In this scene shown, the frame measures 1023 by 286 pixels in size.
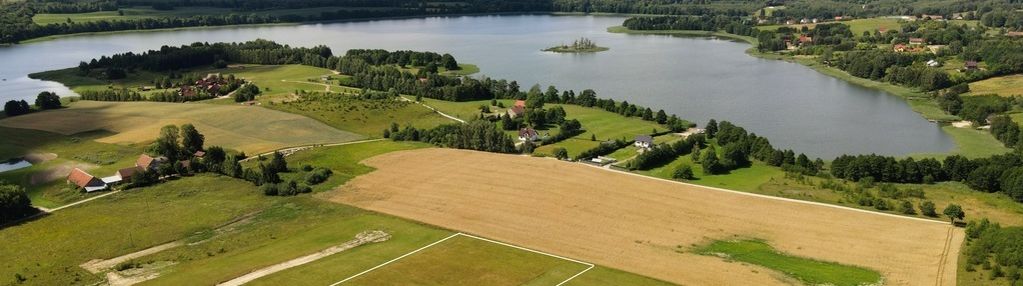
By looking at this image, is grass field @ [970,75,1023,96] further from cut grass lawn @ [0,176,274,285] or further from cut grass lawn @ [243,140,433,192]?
cut grass lawn @ [0,176,274,285]

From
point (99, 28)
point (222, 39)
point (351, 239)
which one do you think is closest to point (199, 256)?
point (351, 239)

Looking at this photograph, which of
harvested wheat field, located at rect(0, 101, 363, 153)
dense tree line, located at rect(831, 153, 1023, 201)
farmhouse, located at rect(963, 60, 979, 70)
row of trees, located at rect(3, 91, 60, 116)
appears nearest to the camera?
dense tree line, located at rect(831, 153, 1023, 201)

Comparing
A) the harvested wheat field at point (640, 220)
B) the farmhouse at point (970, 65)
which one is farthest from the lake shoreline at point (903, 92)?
the harvested wheat field at point (640, 220)

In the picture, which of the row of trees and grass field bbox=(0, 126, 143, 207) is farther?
the row of trees

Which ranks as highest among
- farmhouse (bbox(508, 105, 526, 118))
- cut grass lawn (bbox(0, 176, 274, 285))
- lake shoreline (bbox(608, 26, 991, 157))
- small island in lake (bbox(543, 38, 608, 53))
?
farmhouse (bbox(508, 105, 526, 118))

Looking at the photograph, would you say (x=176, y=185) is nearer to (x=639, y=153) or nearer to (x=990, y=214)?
(x=639, y=153)

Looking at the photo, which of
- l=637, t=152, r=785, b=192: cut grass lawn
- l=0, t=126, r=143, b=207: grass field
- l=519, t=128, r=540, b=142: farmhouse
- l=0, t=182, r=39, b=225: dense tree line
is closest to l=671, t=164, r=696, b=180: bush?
l=637, t=152, r=785, b=192: cut grass lawn
